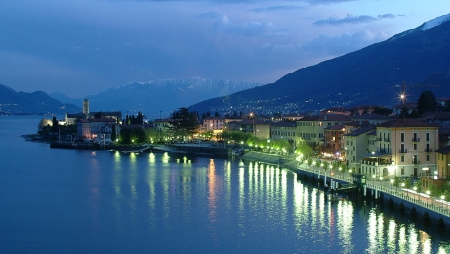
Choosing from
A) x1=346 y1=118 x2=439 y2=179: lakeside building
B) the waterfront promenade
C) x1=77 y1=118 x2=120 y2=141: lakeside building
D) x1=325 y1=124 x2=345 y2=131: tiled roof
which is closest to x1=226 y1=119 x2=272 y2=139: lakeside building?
x1=325 y1=124 x2=345 y2=131: tiled roof

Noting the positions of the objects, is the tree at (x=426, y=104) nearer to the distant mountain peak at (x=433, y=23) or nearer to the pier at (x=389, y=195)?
the pier at (x=389, y=195)

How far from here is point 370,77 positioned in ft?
463

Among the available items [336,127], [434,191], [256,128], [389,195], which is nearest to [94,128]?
[256,128]

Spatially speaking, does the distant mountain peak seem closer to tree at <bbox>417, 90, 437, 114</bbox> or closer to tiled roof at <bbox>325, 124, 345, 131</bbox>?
tree at <bbox>417, 90, 437, 114</bbox>

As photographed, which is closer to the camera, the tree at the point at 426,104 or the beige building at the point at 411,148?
the beige building at the point at 411,148

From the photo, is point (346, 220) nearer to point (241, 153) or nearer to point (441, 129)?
point (441, 129)

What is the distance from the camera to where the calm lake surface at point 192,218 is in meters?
20.1

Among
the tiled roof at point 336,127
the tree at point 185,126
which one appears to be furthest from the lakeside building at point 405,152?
the tree at point 185,126

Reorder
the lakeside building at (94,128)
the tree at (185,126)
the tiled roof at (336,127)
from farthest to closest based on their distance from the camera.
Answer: the lakeside building at (94,128) → the tree at (185,126) → the tiled roof at (336,127)

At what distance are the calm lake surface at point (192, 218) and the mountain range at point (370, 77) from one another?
7137 cm

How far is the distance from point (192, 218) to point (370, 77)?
122545mm

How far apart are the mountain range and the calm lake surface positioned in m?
71.4

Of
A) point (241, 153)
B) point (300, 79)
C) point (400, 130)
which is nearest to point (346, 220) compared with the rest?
point (400, 130)

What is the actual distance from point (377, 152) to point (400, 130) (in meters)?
1.77
